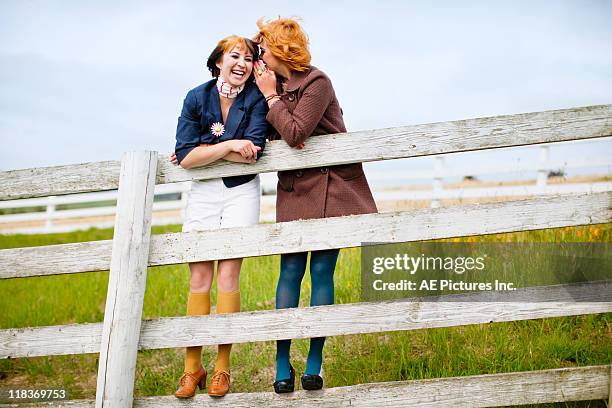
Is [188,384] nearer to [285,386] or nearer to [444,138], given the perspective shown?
[285,386]

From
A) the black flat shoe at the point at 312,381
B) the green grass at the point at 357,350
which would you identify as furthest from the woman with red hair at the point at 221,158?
the green grass at the point at 357,350

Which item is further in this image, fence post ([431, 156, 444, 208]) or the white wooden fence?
fence post ([431, 156, 444, 208])

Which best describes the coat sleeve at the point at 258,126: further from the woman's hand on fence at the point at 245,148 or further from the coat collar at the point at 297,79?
the coat collar at the point at 297,79

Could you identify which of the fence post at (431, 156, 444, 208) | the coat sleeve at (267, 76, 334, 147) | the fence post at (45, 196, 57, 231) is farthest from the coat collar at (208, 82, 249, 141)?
the fence post at (45, 196, 57, 231)

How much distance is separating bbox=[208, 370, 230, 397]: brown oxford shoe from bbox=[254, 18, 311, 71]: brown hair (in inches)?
→ 67.9

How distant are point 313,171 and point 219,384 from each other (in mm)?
1278

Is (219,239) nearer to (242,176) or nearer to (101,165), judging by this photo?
(242,176)

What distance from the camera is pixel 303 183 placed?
3480mm

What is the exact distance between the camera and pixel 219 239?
3.50 m

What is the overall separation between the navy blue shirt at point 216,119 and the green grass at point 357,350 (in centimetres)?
173

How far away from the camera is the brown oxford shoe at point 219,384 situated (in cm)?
354

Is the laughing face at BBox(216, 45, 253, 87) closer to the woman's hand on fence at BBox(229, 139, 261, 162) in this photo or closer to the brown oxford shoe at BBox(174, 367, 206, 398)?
the woman's hand on fence at BBox(229, 139, 261, 162)

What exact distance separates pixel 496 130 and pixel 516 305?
94cm

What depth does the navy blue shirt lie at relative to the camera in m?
3.53
